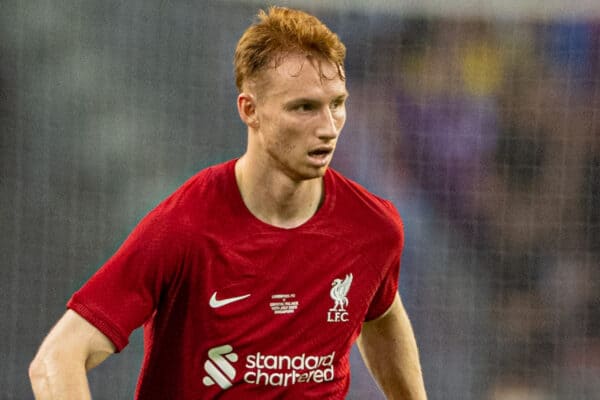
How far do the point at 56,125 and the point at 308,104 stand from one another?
2540 millimetres

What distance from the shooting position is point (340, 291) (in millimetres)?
2646

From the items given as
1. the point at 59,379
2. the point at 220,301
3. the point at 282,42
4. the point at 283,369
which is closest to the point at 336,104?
the point at 282,42

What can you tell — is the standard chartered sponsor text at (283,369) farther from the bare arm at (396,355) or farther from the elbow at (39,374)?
the elbow at (39,374)

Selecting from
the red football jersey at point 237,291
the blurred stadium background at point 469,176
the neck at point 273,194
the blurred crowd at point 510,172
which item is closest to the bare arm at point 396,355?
the red football jersey at point 237,291

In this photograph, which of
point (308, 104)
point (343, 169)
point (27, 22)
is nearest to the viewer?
point (308, 104)

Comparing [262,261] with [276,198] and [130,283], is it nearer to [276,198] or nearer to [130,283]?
[276,198]

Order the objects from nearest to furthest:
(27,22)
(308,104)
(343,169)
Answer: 1. (308,104)
2. (27,22)
3. (343,169)

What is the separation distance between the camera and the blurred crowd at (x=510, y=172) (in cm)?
512

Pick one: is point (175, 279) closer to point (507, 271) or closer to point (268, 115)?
point (268, 115)

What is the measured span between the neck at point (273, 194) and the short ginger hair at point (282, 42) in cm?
23

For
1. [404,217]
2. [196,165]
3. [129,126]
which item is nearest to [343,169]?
[404,217]

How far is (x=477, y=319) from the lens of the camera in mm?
5168

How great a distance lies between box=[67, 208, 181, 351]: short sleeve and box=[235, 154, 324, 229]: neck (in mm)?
251

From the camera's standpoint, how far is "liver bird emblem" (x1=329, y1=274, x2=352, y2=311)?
2637mm
